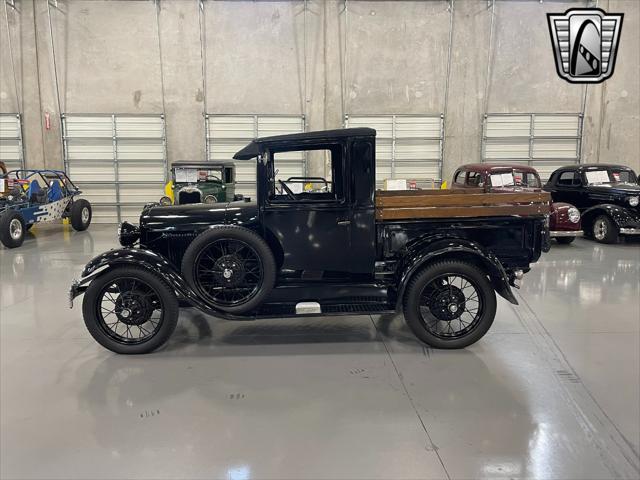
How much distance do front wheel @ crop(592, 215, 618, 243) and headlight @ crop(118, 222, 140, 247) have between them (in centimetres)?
810

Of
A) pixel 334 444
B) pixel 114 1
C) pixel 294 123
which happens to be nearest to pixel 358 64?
pixel 294 123

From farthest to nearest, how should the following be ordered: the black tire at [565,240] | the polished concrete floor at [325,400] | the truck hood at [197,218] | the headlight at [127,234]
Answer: the black tire at [565,240]
the headlight at [127,234]
the truck hood at [197,218]
the polished concrete floor at [325,400]

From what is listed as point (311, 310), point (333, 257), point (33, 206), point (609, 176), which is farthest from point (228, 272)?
point (609, 176)

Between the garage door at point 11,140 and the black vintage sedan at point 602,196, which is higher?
the garage door at point 11,140

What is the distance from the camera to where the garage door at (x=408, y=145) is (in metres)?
12.3

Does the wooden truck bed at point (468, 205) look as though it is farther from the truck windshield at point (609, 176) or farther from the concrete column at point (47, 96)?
the concrete column at point (47, 96)

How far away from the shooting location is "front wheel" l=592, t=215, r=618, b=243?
8.71 m

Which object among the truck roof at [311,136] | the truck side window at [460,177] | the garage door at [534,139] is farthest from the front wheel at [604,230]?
the truck roof at [311,136]

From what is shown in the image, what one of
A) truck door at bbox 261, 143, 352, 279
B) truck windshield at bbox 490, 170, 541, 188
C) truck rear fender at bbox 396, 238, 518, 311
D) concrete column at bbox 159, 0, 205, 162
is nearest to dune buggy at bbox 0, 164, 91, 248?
concrete column at bbox 159, 0, 205, 162

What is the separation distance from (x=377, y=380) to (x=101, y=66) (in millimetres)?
11750

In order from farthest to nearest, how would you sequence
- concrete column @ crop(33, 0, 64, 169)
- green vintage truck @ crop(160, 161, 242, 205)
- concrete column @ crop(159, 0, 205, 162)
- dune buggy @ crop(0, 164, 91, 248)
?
concrete column @ crop(159, 0, 205, 162)
concrete column @ crop(33, 0, 64, 169)
green vintage truck @ crop(160, 161, 242, 205)
dune buggy @ crop(0, 164, 91, 248)

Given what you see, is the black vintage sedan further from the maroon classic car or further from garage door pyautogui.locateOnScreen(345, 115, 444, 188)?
garage door pyautogui.locateOnScreen(345, 115, 444, 188)

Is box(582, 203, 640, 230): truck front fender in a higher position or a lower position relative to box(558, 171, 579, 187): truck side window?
lower

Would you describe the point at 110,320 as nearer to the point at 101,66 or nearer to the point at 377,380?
the point at 377,380
